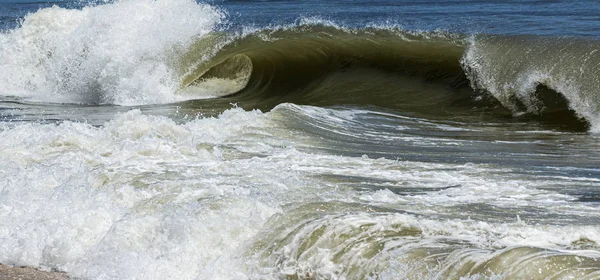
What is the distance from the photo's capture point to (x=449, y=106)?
12242 millimetres

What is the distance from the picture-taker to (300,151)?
7.66 metres

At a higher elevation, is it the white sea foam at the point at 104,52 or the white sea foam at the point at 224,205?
the white sea foam at the point at 224,205

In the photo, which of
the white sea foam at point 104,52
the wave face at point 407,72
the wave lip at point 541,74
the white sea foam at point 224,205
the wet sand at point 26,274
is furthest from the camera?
the white sea foam at point 104,52

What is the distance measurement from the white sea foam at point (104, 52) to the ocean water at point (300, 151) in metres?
0.04

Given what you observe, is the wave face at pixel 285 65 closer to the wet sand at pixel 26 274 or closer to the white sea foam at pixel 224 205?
the white sea foam at pixel 224 205

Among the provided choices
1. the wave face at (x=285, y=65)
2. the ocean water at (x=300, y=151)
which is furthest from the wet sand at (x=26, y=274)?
the wave face at (x=285, y=65)

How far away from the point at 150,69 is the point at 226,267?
1062 centimetres

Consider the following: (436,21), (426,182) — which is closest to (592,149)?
(426,182)

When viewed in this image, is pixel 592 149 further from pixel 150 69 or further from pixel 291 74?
pixel 150 69

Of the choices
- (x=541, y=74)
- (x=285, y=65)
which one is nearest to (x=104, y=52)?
(x=285, y=65)

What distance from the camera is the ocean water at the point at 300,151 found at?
488 centimetres

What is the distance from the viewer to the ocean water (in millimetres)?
4879

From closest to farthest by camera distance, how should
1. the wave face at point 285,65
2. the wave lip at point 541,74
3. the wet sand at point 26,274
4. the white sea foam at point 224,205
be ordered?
the white sea foam at point 224,205
the wet sand at point 26,274
the wave lip at point 541,74
the wave face at point 285,65

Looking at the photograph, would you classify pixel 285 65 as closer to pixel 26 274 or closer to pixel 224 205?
pixel 224 205
